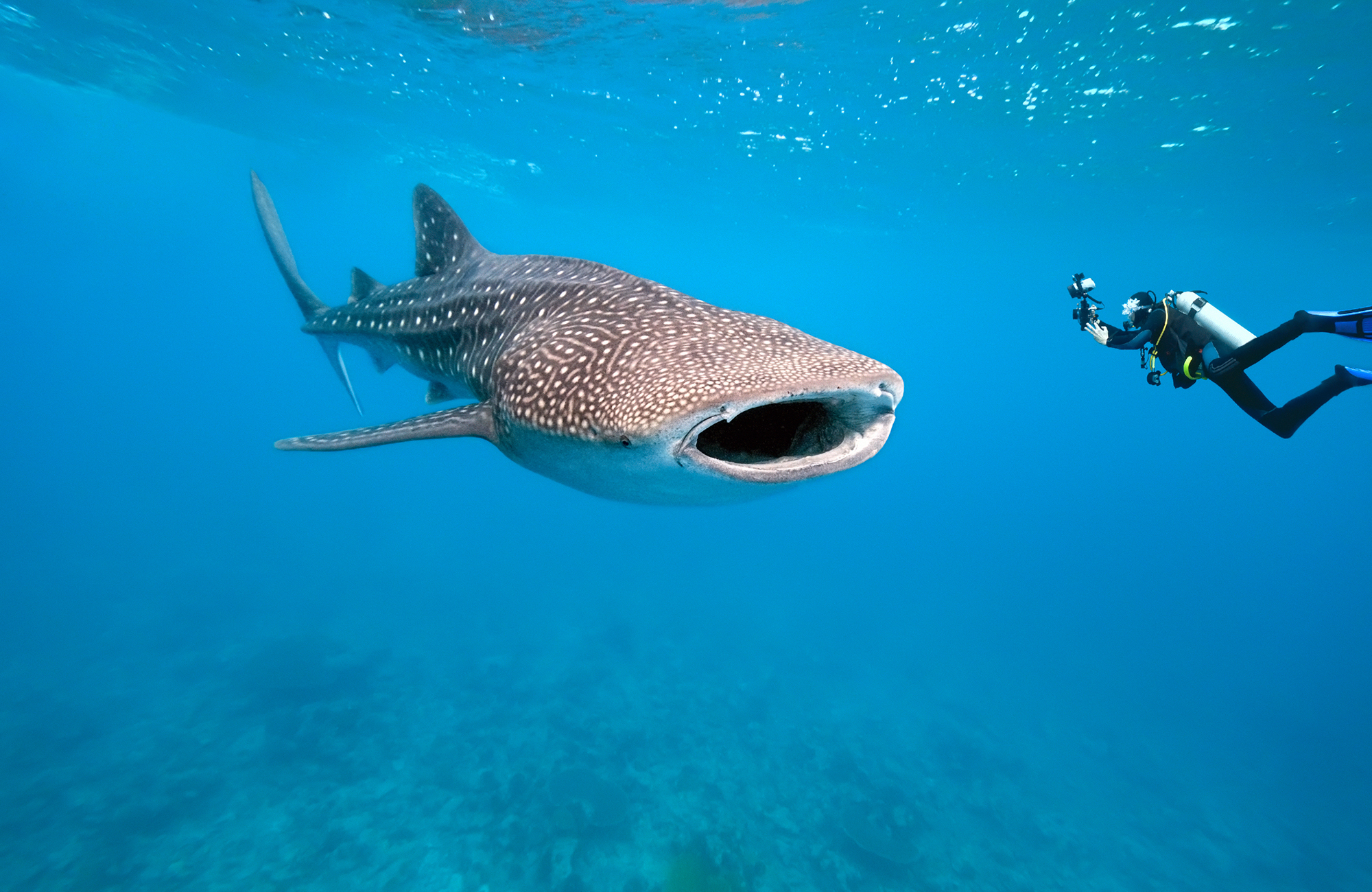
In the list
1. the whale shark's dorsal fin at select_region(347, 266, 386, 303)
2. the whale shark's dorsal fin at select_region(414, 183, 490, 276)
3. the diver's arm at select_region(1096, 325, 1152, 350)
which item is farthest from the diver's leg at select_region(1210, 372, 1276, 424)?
the whale shark's dorsal fin at select_region(347, 266, 386, 303)

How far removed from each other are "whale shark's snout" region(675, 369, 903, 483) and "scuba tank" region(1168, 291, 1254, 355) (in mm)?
5771

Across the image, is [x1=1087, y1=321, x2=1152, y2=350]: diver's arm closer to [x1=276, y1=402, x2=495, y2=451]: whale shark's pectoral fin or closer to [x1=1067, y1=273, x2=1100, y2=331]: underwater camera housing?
[x1=1067, y1=273, x2=1100, y2=331]: underwater camera housing

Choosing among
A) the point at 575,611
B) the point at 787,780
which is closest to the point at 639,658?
the point at 575,611

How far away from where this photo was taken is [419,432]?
3385mm

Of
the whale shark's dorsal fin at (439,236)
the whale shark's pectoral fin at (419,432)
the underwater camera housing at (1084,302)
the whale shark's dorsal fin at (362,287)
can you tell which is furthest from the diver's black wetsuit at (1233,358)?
the whale shark's dorsal fin at (362,287)

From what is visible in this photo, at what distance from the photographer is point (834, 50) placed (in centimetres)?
1509

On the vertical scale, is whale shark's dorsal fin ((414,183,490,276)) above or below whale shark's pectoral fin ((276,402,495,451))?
above

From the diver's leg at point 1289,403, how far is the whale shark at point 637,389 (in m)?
5.25

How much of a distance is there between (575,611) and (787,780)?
36.3 ft

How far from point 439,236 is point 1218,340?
7920 millimetres

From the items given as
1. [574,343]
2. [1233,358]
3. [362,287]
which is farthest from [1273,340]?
[362,287]

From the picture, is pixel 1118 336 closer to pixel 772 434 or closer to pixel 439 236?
pixel 772 434

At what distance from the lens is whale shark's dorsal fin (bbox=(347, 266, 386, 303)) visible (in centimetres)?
657

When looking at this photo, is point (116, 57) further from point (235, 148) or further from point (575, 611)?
point (575, 611)
